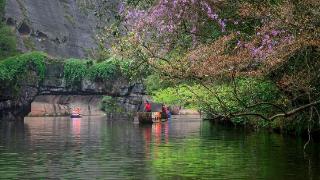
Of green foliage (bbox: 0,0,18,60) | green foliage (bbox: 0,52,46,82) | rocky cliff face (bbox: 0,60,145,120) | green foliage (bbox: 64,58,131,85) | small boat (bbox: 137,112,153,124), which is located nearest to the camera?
small boat (bbox: 137,112,153,124)

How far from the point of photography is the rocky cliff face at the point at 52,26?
86.9 meters

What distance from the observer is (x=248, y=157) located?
62.1ft

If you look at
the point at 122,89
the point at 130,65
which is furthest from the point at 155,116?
the point at 130,65

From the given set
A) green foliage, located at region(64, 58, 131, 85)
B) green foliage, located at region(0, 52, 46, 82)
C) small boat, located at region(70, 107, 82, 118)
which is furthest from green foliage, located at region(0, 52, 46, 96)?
small boat, located at region(70, 107, 82, 118)

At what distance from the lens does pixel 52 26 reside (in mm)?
91562

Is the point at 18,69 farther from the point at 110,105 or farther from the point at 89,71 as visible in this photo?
the point at 110,105

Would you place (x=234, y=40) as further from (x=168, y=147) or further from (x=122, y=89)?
(x=122, y=89)

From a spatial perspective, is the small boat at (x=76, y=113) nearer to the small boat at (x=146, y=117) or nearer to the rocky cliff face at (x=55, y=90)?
the rocky cliff face at (x=55, y=90)

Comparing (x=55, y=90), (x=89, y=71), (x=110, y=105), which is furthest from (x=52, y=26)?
(x=89, y=71)

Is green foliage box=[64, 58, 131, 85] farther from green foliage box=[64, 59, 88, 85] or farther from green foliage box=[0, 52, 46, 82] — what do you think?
green foliage box=[0, 52, 46, 82]

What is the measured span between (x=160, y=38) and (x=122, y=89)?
49745 millimetres

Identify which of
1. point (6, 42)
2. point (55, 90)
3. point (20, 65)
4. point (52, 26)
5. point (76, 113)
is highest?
point (52, 26)

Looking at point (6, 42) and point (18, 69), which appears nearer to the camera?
point (18, 69)

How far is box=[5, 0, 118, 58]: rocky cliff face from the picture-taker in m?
86.9
